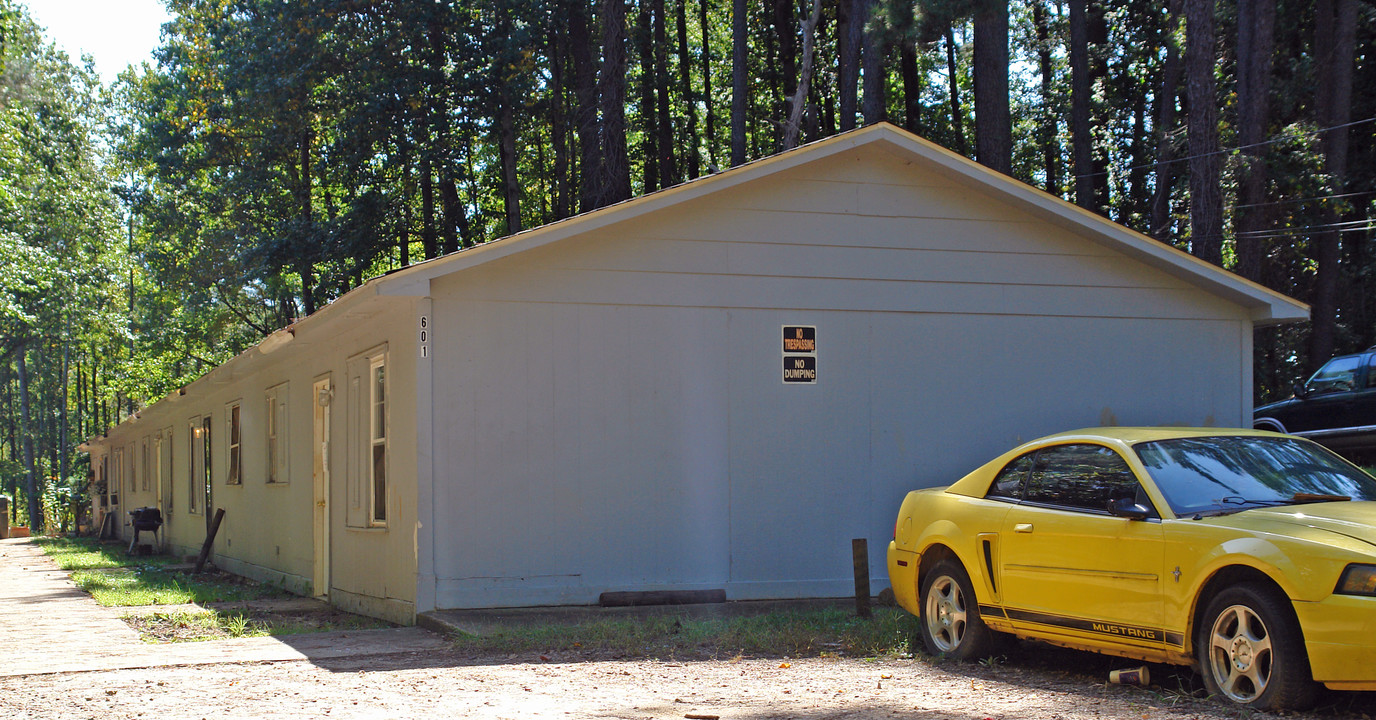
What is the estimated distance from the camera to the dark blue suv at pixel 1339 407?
55.6 ft

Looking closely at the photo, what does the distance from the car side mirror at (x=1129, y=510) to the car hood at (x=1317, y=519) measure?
0.40 metres

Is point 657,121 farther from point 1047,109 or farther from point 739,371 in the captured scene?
point 739,371

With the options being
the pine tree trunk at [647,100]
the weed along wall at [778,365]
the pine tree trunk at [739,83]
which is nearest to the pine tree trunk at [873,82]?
the pine tree trunk at [739,83]

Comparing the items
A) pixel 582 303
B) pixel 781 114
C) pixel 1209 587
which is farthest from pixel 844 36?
pixel 1209 587

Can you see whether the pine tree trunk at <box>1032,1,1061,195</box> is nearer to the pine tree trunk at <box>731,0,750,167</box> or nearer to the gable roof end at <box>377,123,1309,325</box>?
the pine tree trunk at <box>731,0,750,167</box>

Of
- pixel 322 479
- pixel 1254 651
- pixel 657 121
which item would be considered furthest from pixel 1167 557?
pixel 657 121

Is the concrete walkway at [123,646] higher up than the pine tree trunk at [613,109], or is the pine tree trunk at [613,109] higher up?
the pine tree trunk at [613,109]

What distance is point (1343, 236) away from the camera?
1035 inches

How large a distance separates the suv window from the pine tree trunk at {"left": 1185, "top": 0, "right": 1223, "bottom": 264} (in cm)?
248

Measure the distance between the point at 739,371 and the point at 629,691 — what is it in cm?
492

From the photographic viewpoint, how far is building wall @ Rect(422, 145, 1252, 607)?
34.8 feet

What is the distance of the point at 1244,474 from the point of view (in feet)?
22.3

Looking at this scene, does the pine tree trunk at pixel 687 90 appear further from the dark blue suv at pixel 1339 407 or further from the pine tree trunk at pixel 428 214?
the dark blue suv at pixel 1339 407

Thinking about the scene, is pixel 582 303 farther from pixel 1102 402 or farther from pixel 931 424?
pixel 1102 402
